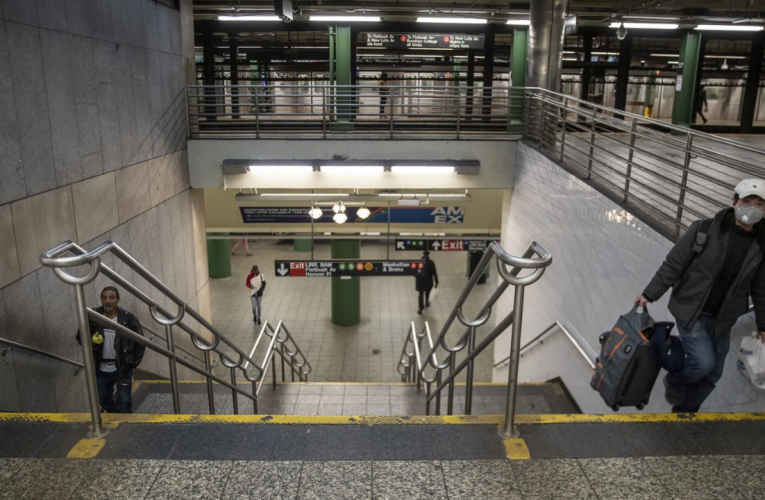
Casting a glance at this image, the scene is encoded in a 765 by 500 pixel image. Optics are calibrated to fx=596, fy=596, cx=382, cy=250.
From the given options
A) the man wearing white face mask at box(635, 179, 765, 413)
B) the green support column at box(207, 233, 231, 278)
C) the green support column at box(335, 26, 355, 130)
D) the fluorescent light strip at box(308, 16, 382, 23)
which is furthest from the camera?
the green support column at box(207, 233, 231, 278)

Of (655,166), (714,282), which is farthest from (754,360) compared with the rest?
(655,166)

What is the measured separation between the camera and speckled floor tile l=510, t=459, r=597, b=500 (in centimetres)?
222

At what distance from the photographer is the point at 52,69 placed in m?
5.00

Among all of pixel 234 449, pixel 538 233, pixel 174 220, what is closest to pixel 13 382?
pixel 234 449

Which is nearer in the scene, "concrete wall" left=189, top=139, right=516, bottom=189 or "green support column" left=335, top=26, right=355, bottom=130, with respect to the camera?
"concrete wall" left=189, top=139, right=516, bottom=189

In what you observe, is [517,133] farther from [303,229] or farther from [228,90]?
[228,90]

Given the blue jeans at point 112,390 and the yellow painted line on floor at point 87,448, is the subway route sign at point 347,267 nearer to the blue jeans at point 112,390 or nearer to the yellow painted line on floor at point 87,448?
the blue jeans at point 112,390

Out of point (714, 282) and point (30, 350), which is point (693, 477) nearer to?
point (714, 282)

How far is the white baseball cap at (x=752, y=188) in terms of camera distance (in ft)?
9.29

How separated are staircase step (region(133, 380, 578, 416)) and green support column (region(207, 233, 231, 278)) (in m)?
8.86

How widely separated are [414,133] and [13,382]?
22.3 feet

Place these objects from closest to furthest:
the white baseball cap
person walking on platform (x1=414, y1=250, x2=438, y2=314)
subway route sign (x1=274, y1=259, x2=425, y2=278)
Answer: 1. the white baseball cap
2. subway route sign (x1=274, y1=259, x2=425, y2=278)
3. person walking on platform (x1=414, y1=250, x2=438, y2=314)

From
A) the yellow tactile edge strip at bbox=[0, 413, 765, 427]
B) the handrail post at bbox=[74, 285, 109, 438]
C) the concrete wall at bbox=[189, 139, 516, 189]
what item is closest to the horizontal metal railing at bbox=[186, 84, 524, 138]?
the concrete wall at bbox=[189, 139, 516, 189]

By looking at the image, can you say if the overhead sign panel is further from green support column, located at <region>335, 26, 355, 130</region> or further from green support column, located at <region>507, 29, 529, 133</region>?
green support column, located at <region>507, 29, 529, 133</region>
